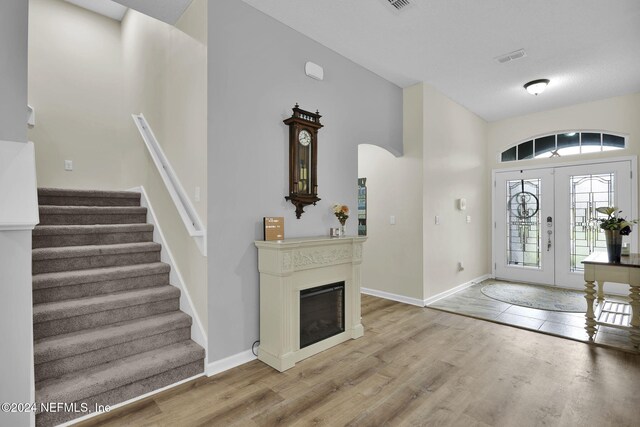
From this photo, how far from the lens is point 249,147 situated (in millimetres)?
2816

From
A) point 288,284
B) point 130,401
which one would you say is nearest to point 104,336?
point 130,401

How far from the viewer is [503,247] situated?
604 cm

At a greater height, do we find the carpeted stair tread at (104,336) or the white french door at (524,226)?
the white french door at (524,226)

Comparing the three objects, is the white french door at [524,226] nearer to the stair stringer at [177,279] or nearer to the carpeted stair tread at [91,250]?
the stair stringer at [177,279]

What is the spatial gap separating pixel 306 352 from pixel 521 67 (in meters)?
4.25

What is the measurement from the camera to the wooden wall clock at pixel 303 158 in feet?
10.1

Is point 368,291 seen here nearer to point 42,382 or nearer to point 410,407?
point 410,407

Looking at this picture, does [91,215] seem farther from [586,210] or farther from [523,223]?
[586,210]

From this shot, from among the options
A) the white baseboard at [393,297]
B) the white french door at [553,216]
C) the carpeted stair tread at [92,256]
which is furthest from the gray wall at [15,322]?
the white french door at [553,216]

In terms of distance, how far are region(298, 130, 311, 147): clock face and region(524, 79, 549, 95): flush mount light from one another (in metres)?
3.42

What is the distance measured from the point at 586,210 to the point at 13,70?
23.2ft

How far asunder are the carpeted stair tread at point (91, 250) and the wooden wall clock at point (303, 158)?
5.15 ft

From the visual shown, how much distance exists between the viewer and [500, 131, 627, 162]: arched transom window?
504 centimetres

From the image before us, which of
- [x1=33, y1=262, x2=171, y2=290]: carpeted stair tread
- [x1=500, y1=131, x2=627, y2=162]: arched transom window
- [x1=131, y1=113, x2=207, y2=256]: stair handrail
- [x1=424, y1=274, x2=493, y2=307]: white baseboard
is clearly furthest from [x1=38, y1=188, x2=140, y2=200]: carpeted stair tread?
[x1=500, y1=131, x2=627, y2=162]: arched transom window
